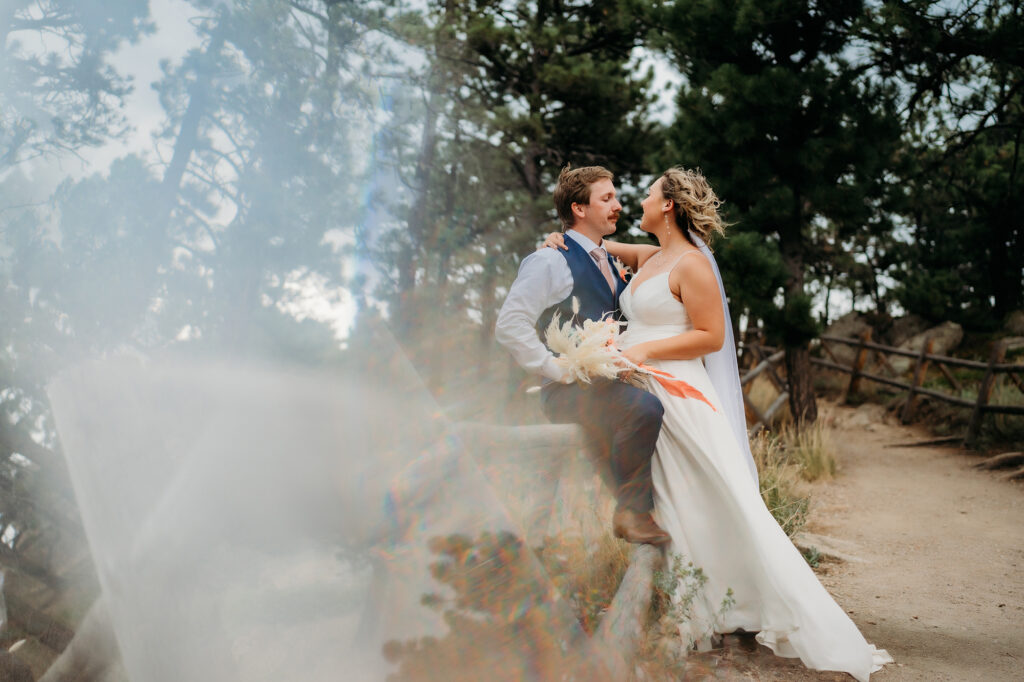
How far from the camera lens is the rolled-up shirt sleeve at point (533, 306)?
8.43ft

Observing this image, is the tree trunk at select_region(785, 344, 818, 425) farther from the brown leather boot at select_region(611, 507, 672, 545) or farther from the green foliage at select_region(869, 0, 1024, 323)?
the brown leather boot at select_region(611, 507, 672, 545)

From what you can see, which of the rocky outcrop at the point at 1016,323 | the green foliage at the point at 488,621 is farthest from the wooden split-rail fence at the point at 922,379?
the green foliage at the point at 488,621

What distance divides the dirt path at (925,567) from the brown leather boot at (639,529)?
20.1 inches

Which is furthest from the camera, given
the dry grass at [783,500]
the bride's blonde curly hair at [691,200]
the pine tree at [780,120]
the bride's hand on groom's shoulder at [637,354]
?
the pine tree at [780,120]

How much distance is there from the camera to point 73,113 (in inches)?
58.0

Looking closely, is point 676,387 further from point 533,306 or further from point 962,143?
point 962,143

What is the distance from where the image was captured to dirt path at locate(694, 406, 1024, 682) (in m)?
2.60

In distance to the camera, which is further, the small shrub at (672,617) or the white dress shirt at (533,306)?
the white dress shirt at (533,306)

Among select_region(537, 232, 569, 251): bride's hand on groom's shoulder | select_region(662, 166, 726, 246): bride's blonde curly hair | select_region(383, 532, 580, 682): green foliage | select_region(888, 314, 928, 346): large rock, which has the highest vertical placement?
select_region(662, 166, 726, 246): bride's blonde curly hair

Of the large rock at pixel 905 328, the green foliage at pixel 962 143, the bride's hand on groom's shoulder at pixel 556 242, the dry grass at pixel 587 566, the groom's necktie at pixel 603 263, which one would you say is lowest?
the dry grass at pixel 587 566

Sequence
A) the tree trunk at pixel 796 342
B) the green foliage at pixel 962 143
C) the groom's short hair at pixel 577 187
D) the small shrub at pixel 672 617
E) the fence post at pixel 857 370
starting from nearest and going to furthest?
the small shrub at pixel 672 617, the groom's short hair at pixel 577 187, the green foliage at pixel 962 143, the tree trunk at pixel 796 342, the fence post at pixel 857 370

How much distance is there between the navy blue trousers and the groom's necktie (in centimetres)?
62
